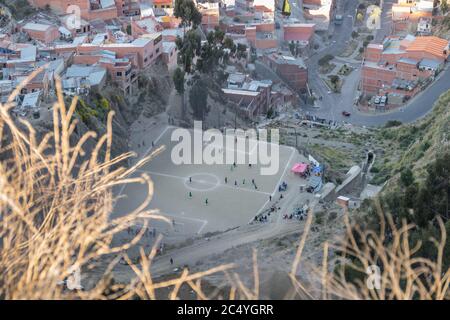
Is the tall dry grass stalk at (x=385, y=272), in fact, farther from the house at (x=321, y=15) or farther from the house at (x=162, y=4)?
the house at (x=321, y=15)

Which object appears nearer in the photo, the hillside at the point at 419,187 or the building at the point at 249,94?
the hillside at the point at 419,187

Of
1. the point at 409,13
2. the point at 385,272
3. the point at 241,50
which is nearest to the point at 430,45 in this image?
the point at 409,13

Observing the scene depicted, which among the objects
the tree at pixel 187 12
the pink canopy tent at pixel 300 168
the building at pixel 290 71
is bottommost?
the building at pixel 290 71

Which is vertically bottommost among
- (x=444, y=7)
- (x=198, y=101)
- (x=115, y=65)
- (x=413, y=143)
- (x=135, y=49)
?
(x=413, y=143)

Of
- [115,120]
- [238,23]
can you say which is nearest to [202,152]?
[115,120]

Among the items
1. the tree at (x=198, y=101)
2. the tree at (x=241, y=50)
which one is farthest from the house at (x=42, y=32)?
the tree at (x=241, y=50)

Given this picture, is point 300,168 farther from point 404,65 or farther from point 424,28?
point 424,28

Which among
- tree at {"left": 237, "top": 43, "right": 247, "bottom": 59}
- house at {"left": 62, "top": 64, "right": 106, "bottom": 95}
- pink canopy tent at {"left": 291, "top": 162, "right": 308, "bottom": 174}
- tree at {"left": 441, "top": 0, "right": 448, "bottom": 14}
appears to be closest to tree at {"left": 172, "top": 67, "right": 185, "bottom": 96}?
house at {"left": 62, "top": 64, "right": 106, "bottom": 95}
